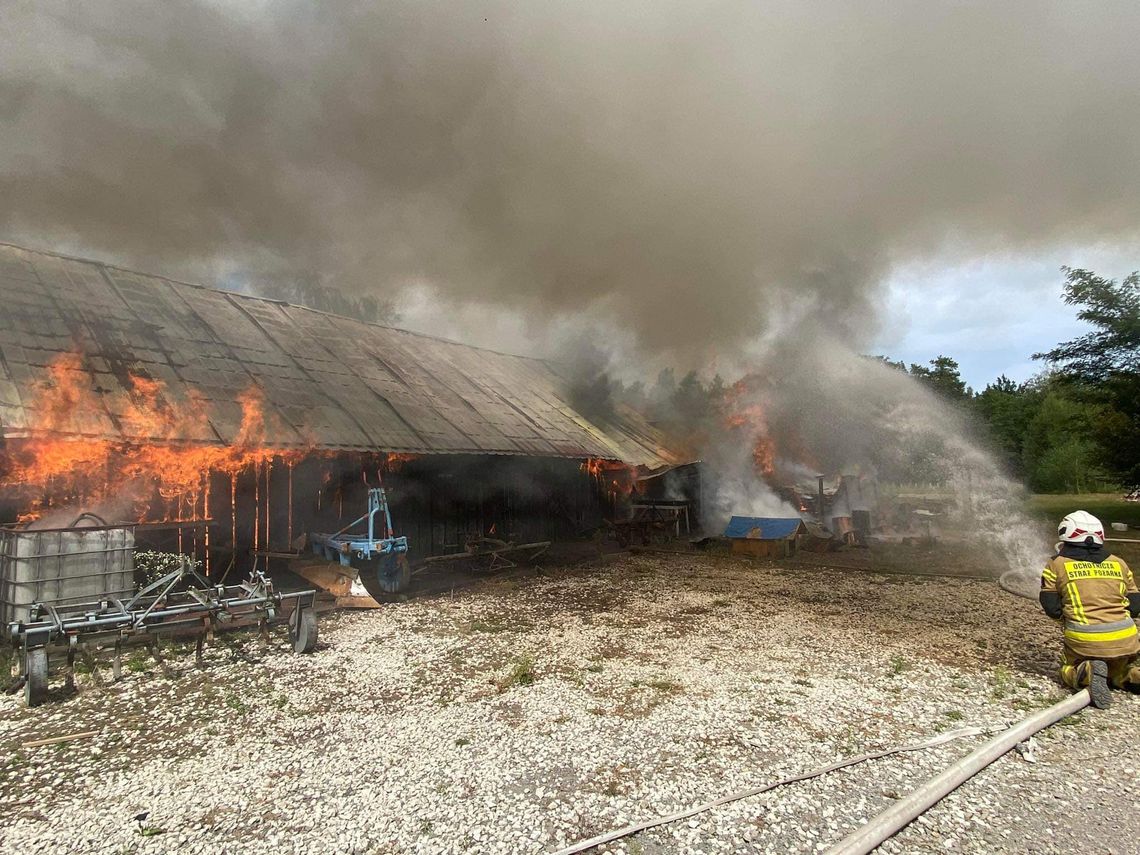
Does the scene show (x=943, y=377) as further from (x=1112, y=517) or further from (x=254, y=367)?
(x=254, y=367)

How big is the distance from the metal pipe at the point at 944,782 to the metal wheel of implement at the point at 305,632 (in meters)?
6.55

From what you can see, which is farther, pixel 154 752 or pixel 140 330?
pixel 140 330

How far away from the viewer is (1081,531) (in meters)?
5.96

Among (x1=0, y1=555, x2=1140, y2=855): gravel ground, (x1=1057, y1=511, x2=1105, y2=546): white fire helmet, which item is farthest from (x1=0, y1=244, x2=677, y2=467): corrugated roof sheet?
(x1=1057, y1=511, x2=1105, y2=546): white fire helmet

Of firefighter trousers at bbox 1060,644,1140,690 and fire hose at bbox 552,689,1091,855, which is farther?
firefighter trousers at bbox 1060,644,1140,690

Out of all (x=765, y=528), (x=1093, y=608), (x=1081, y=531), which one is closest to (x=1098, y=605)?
(x=1093, y=608)

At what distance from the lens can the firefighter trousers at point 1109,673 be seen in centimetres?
592

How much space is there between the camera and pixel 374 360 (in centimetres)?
1636

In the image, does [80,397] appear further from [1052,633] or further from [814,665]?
[1052,633]

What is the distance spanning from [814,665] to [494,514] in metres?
10.4

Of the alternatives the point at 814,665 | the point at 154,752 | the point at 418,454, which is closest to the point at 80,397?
the point at 418,454

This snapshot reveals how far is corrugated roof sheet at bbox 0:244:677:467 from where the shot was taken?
1010 centimetres

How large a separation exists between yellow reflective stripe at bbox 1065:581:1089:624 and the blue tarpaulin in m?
10.8

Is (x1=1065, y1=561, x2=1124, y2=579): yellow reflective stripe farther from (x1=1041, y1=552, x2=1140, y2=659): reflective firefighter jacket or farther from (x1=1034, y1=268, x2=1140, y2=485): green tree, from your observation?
(x1=1034, y1=268, x2=1140, y2=485): green tree
